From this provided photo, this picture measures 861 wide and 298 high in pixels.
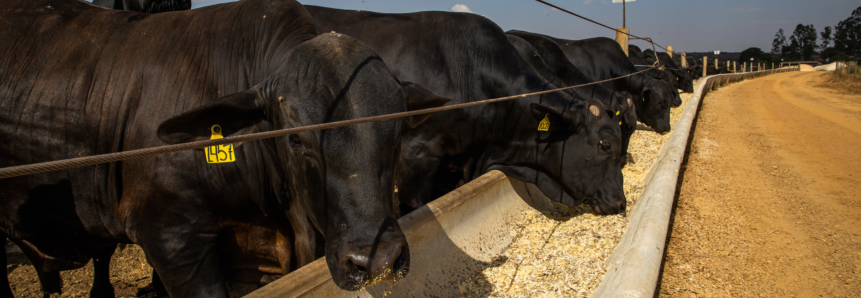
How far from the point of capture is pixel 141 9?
3836 millimetres

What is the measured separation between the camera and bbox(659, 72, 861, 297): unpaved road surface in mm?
3207

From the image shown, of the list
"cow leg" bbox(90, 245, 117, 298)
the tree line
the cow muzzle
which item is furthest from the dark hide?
the tree line

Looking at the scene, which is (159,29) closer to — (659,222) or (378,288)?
(378,288)

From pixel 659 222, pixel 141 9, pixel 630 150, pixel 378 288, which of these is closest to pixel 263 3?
pixel 378 288

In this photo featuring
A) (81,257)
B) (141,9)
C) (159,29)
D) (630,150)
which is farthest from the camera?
(630,150)

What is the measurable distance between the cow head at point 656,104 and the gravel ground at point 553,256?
4.72m

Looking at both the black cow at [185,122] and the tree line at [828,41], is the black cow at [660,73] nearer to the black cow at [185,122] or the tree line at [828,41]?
the black cow at [185,122]

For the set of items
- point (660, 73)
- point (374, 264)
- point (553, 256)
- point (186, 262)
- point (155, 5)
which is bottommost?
point (553, 256)

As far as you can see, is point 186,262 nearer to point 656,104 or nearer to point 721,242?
point 721,242

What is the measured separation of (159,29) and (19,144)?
36.0 inches

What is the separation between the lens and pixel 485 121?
451 centimetres

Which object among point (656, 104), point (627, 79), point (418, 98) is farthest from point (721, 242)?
point (627, 79)

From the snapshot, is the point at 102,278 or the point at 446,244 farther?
the point at 102,278

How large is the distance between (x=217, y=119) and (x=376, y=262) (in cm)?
98
